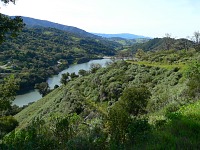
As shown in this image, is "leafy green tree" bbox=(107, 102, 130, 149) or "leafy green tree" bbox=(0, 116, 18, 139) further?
"leafy green tree" bbox=(0, 116, 18, 139)

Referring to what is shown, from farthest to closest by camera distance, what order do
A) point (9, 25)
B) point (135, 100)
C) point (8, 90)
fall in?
point (135, 100)
point (8, 90)
point (9, 25)

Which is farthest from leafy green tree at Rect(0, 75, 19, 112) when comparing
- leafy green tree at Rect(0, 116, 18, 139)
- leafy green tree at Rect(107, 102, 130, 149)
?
leafy green tree at Rect(107, 102, 130, 149)

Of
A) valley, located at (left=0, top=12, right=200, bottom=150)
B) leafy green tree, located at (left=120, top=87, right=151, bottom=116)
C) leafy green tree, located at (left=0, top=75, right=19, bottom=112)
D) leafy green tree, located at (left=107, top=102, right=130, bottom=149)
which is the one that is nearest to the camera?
valley, located at (left=0, top=12, right=200, bottom=150)

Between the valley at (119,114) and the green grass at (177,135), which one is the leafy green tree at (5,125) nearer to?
the valley at (119,114)

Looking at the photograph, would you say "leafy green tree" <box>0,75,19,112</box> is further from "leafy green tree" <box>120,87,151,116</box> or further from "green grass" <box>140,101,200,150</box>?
"leafy green tree" <box>120,87,151,116</box>

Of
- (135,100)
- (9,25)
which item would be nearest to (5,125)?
(9,25)

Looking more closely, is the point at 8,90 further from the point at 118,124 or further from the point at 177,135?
the point at 177,135

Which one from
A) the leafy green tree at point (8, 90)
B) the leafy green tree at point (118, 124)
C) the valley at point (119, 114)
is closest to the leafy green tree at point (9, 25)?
the valley at point (119, 114)

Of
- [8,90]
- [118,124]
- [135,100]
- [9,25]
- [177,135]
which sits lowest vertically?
[135,100]

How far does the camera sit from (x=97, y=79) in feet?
219

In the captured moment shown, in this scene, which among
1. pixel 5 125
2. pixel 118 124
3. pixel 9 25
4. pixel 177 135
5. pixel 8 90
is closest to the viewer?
pixel 177 135

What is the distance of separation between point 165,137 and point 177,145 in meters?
0.54

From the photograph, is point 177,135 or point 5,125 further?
point 5,125

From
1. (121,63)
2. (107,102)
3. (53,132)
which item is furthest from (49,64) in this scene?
(53,132)
